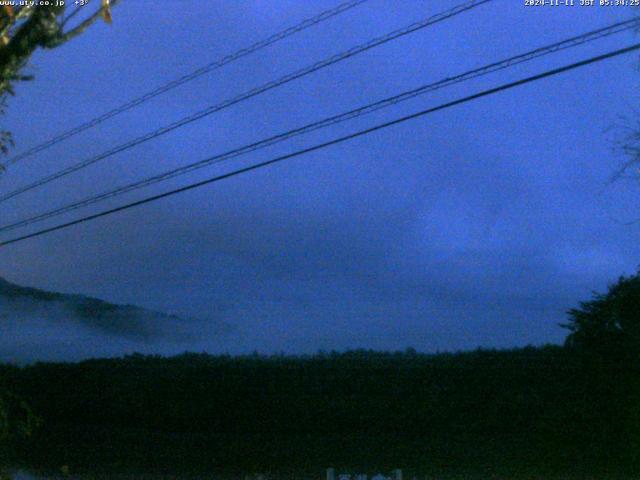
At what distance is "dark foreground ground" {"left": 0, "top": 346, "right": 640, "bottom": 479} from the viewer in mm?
12805

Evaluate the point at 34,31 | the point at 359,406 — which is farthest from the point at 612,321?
the point at 34,31

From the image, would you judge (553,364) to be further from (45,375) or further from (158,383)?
(45,375)

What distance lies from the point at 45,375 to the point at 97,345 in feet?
13.4

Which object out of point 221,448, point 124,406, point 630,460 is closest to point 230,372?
point 221,448

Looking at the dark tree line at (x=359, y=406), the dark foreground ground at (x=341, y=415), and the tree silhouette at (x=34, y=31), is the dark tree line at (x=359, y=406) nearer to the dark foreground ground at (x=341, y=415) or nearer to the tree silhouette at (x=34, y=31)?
the dark foreground ground at (x=341, y=415)

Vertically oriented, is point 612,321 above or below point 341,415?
above

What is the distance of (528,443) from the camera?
43.3 ft

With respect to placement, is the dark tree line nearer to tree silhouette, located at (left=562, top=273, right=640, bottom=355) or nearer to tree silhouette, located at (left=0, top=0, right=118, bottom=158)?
tree silhouette, located at (left=562, top=273, right=640, bottom=355)

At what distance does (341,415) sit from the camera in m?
15.2

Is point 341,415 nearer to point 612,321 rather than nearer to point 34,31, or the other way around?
point 612,321

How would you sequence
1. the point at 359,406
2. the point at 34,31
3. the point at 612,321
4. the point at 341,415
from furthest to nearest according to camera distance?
the point at 341,415 < the point at 359,406 < the point at 612,321 < the point at 34,31

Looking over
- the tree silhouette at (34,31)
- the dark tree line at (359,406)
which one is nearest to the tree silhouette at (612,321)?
the dark tree line at (359,406)

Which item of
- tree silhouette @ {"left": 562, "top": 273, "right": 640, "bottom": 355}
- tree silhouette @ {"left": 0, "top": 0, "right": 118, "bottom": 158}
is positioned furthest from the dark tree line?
tree silhouette @ {"left": 0, "top": 0, "right": 118, "bottom": 158}

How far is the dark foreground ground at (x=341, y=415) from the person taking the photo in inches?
504
